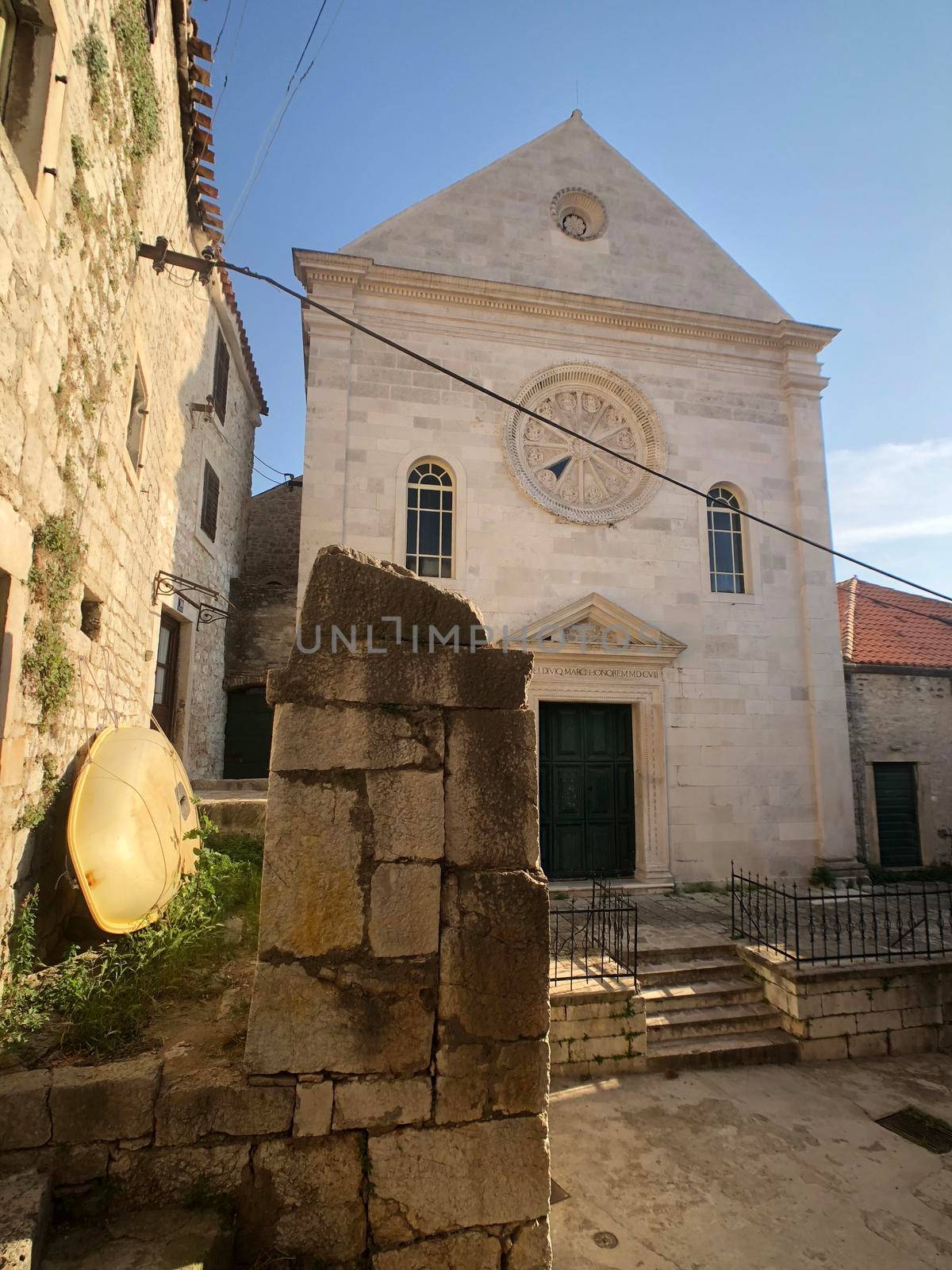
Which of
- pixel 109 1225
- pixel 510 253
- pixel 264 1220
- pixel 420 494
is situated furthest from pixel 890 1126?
pixel 510 253

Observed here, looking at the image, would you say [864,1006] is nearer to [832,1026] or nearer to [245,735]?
[832,1026]

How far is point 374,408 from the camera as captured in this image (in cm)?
1012

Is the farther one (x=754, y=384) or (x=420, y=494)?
(x=754, y=384)

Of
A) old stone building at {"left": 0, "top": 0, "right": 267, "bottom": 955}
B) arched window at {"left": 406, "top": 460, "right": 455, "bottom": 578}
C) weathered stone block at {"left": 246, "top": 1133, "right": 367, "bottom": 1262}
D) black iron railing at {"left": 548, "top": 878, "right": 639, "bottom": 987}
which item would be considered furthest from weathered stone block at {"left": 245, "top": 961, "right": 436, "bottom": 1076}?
arched window at {"left": 406, "top": 460, "right": 455, "bottom": 578}

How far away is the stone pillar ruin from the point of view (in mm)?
2266

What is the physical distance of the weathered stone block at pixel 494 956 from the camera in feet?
7.79

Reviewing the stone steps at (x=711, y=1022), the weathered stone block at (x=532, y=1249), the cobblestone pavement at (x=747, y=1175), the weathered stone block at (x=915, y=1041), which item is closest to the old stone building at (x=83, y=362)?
Answer: the weathered stone block at (x=532, y=1249)

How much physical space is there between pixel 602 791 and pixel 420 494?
5.13m

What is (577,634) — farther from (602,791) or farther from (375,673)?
(375,673)

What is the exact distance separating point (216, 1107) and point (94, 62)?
16.6 feet

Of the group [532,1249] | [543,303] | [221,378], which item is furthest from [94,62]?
[221,378]

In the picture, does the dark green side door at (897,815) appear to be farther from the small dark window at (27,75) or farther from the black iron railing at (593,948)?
the small dark window at (27,75)

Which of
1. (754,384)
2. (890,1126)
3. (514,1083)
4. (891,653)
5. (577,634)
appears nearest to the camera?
(514,1083)

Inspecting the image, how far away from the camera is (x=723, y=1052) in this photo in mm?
5914
